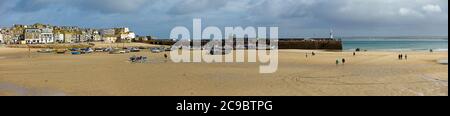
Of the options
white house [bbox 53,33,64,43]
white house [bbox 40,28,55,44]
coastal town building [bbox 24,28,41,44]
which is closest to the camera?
coastal town building [bbox 24,28,41,44]

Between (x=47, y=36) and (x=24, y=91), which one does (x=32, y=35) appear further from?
(x=24, y=91)

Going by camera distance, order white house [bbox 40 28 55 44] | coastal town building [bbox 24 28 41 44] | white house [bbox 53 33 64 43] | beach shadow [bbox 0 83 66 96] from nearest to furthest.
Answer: beach shadow [bbox 0 83 66 96]
coastal town building [bbox 24 28 41 44]
white house [bbox 40 28 55 44]
white house [bbox 53 33 64 43]

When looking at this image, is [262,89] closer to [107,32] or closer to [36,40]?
[36,40]

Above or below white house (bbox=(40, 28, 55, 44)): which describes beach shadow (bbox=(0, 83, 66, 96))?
below

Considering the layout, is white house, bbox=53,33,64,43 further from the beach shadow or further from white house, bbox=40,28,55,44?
the beach shadow

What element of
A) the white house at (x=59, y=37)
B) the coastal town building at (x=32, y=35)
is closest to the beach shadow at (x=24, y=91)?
the coastal town building at (x=32, y=35)

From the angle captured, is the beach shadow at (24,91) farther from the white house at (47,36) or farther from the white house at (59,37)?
the white house at (59,37)


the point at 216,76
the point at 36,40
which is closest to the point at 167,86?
the point at 216,76

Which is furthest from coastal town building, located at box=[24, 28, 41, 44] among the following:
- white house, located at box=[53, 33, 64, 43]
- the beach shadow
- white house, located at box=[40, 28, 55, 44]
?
the beach shadow

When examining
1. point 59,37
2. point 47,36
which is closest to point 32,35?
point 47,36

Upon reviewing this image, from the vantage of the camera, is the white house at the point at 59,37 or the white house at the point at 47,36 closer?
Answer: the white house at the point at 47,36

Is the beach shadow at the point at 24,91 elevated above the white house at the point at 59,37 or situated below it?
below

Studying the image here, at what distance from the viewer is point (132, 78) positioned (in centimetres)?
1867
